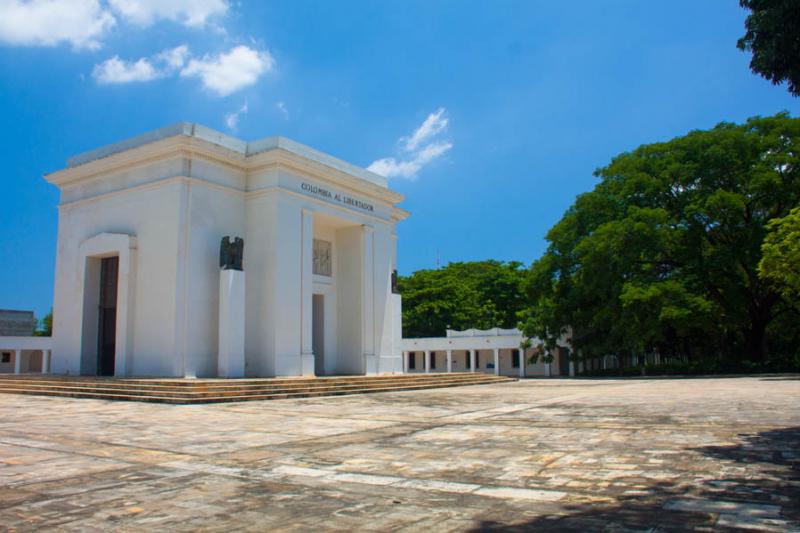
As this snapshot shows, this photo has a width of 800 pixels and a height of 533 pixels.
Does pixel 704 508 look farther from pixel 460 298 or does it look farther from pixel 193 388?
pixel 460 298

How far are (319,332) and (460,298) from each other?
90.6ft

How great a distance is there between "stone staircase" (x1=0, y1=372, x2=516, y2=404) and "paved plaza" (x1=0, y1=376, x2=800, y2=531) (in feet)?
12.6

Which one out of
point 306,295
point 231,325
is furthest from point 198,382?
point 306,295

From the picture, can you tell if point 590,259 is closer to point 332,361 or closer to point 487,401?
point 332,361

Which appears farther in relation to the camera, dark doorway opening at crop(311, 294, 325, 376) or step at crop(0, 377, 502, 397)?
dark doorway opening at crop(311, 294, 325, 376)

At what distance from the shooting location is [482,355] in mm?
44125

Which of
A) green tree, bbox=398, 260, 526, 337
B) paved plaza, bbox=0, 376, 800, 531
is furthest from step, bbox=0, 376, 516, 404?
green tree, bbox=398, 260, 526, 337

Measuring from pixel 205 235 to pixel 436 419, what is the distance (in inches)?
474

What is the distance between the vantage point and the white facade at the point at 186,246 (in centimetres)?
1867

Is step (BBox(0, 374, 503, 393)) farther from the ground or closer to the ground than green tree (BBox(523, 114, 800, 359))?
closer to the ground

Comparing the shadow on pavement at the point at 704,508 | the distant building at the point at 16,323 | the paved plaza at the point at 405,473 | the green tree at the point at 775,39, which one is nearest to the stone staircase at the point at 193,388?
the paved plaza at the point at 405,473

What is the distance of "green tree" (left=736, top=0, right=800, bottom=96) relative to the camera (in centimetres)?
597

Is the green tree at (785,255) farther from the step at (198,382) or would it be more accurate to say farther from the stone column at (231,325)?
Answer: the stone column at (231,325)

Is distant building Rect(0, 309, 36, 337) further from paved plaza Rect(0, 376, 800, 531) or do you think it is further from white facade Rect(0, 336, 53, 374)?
paved plaza Rect(0, 376, 800, 531)
